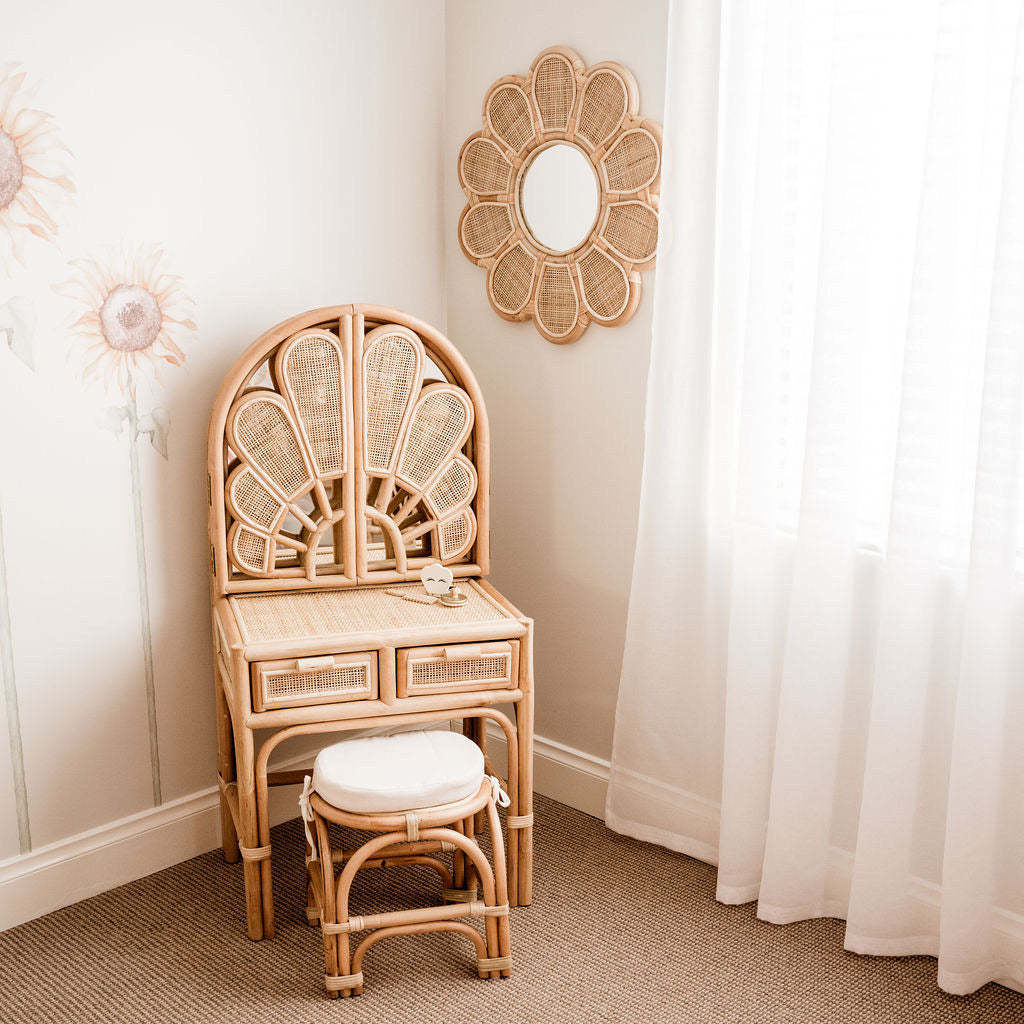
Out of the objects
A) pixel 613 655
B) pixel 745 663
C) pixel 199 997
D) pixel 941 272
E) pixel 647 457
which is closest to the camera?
pixel 941 272

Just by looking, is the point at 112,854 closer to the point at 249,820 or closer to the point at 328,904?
the point at 249,820

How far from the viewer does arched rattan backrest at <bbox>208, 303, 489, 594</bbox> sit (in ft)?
7.45

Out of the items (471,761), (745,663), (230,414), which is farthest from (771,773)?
(230,414)

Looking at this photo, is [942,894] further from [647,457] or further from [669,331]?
[669,331]

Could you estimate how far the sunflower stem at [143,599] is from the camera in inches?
89.9

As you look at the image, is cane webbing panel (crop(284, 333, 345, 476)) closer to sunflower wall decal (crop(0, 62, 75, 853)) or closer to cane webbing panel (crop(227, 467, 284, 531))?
cane webbing panel (crop(227, 467, 284, 531))

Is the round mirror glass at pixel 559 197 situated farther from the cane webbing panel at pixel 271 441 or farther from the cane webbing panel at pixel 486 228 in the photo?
the cane webbing panel at pixel 271 441

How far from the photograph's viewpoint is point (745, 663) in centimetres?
221

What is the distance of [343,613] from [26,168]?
1.06 metres

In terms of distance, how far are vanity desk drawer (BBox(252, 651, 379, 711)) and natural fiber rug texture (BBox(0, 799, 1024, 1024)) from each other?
0.52 meters

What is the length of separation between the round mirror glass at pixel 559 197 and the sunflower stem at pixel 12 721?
1343 mm

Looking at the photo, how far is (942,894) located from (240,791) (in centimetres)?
134

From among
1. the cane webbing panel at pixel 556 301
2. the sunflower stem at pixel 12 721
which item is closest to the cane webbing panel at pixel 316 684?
the sunflower stem at pixel 12 721

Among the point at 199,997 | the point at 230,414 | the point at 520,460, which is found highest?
the point at 230,414
